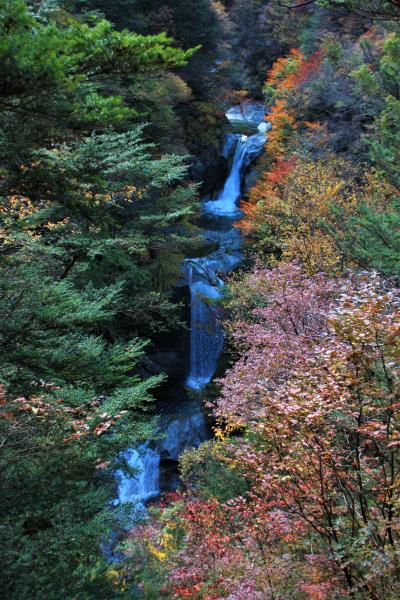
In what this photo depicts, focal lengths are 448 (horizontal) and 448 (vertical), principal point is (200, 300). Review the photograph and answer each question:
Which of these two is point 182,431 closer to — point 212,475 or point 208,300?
point 212,475

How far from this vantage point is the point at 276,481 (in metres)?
4.61

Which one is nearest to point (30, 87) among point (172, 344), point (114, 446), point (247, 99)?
point (114, 446)

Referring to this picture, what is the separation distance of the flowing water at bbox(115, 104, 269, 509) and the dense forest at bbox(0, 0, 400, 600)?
50 cm

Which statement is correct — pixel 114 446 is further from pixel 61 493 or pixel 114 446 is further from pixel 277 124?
pixel 277 124

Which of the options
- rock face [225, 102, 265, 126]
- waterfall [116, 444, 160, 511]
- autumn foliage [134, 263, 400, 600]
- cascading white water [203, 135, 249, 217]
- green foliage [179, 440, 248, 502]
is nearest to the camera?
autumn foliage [134, 263, 400, 600]

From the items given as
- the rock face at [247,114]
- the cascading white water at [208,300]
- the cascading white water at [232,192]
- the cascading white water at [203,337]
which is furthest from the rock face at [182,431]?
the rock face at [247,114]

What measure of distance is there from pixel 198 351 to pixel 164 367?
5.08 ft

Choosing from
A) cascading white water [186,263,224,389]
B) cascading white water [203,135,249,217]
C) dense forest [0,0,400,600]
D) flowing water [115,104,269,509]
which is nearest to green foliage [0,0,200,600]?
dense forest [0,0,400,600]

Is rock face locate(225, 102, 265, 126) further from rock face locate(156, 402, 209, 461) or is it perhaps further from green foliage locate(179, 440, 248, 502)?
green foliage locate(179, 440, 248, 502)

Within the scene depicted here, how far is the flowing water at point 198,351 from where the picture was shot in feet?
45.2

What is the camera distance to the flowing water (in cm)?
1377

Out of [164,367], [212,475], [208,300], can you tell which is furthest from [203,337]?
[212,475]

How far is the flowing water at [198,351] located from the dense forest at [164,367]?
498mm

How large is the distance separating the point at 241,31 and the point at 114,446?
41157 millimetres
